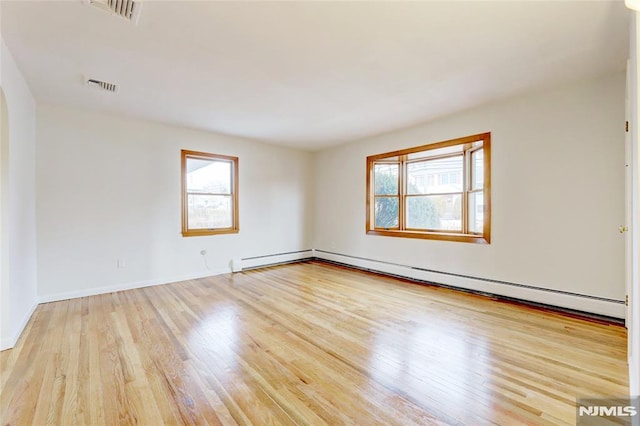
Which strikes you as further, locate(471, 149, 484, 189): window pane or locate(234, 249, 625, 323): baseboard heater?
locate(471, 149, 484, 189): window pane

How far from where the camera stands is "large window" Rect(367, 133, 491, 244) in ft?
13.1

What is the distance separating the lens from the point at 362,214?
218 inches

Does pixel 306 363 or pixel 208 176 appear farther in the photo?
pixel 208 176

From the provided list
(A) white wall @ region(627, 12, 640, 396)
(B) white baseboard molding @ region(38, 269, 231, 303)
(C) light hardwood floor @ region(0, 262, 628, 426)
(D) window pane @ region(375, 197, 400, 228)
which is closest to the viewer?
(A) white wall @ region(627, 12, 640, 396)

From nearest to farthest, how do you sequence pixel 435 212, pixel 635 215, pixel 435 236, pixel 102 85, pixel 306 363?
1. pixel 635 215
2. pixel 306 363
3. pixel 102 85
4. pixel 435 236
5. pixel 435 212

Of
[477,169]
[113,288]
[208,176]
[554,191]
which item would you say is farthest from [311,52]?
[113,288]

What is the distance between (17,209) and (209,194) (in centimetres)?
257

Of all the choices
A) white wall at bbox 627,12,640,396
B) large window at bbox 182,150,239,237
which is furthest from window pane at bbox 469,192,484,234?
large window at bbox 182,150,239,237

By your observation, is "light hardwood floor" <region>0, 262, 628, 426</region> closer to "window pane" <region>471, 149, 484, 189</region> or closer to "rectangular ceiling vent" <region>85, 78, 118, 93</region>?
"window pane" <region>471, 149, 484, 189</region>

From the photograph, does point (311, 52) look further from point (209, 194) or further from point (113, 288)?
point (113, 288)

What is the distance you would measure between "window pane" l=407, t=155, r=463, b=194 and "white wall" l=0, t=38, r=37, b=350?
201 inches

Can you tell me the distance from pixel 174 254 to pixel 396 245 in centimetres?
384

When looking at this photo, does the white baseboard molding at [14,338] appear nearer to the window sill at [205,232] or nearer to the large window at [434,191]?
the window sill at [205,232]

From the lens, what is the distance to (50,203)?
3.61m
